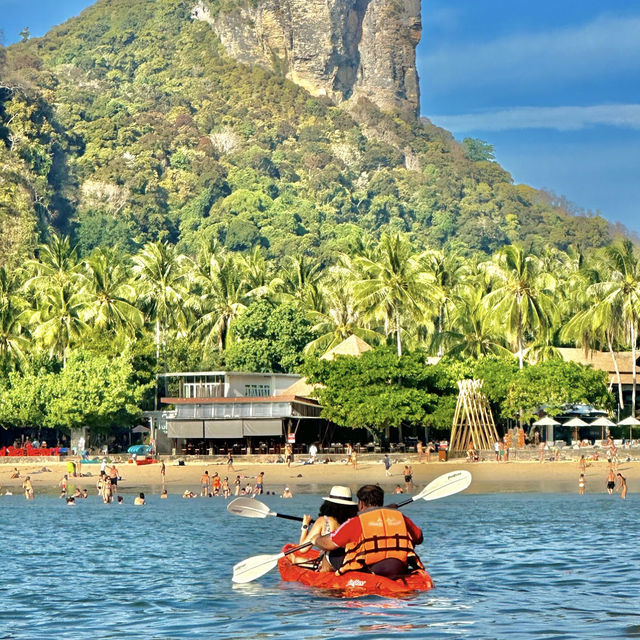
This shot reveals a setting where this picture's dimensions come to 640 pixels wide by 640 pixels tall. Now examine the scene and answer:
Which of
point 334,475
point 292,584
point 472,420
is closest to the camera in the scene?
point 292,584

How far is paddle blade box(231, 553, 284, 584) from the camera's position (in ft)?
71.7

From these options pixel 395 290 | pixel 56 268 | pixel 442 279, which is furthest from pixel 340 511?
pixel 56 268

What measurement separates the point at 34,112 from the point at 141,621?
15445cm

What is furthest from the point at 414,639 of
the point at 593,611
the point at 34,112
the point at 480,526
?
the point at 34,112

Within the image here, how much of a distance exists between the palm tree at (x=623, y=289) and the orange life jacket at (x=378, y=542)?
53275mm

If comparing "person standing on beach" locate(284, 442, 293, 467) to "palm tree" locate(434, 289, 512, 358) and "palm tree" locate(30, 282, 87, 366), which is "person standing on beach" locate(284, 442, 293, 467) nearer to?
"palm tree" locate(434, 289, 512, 358)

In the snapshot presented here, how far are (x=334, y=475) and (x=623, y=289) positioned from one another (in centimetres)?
2476

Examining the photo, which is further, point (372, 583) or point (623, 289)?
point (623, 289)

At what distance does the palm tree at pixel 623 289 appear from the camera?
7012 centimetres

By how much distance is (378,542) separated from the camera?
1881cm

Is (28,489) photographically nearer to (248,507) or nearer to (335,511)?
(248,507)

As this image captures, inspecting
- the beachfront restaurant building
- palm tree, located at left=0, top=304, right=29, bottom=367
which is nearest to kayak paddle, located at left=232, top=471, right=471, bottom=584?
the beachfront restaurant building

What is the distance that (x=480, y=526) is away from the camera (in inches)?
1426

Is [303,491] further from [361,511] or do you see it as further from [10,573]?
[361,511]
